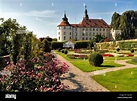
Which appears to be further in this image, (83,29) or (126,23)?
(83,29)

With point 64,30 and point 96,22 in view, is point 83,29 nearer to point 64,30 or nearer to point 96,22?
point 64,30

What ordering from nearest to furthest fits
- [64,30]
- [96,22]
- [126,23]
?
[96,22], [126,23], [64,30]

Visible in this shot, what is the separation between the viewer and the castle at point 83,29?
2.28 metres

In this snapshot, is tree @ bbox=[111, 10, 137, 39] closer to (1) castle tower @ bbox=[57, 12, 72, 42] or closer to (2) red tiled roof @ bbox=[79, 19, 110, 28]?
(2) red tiled roof @ bbox=[79, 19, 110, 28]

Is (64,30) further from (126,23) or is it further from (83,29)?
(126,23)

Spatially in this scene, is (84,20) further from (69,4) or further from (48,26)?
(48,26)

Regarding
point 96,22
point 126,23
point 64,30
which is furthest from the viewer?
point 64,30

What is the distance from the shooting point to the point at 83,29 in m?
2.56

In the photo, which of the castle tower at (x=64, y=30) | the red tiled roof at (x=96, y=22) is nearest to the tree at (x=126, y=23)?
the red tiled roof at (x=96, y=22)

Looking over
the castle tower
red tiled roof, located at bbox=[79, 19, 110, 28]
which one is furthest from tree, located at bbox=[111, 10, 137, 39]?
the castle tower

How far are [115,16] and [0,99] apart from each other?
49.7 inches

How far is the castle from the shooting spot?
7.49 feet

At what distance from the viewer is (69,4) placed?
219 centimetres

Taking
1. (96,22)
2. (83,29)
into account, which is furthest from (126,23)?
(83,29)
